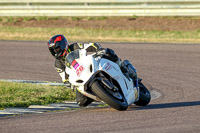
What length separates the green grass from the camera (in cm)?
870

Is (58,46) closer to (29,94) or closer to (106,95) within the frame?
(106,95)

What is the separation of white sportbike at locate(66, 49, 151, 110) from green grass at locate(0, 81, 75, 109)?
1.76 m

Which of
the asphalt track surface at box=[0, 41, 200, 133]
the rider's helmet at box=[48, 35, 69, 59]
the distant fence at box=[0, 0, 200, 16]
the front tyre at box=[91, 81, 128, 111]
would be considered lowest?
the asphalt track surface at box=[0, 41, 200, 133]

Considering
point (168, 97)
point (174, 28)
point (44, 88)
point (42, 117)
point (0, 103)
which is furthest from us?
point (174, 28)

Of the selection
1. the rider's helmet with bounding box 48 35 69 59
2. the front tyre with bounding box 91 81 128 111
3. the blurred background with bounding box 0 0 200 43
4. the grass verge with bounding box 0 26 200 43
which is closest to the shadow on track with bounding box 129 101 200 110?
the front tyre with bounding box 91 81 128 111

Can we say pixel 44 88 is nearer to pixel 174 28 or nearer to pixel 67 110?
pixel 67 110

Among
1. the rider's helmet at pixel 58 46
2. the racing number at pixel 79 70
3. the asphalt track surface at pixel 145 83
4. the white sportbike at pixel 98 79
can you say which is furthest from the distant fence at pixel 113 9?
the racing number at pixel 79 70

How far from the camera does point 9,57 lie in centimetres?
1539

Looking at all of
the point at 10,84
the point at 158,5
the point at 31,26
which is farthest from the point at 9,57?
the point at 158,5

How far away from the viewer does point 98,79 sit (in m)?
6.98

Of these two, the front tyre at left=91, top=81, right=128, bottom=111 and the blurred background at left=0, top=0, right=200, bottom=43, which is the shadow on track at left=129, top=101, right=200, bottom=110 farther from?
the blurred background at left=0, top=0, right=200, bottom=43

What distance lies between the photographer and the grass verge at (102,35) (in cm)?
1836

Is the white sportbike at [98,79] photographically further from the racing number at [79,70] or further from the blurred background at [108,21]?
the blurred background at [108,21]

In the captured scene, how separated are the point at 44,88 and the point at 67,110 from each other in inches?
96.6
